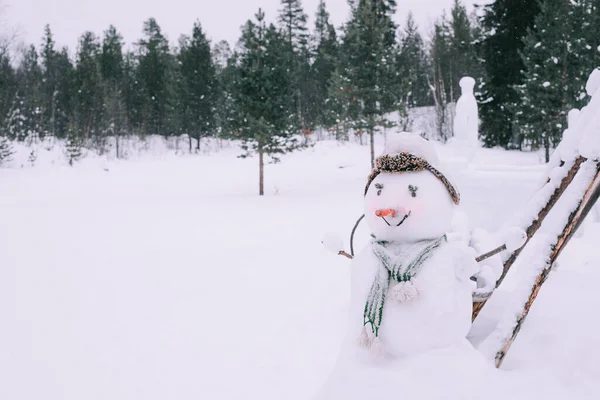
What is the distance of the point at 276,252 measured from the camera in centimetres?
711

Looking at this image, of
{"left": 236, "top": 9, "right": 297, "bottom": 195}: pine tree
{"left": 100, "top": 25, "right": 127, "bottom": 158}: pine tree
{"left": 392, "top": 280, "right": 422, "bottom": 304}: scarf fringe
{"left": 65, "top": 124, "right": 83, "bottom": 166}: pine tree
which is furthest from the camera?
{"left": 100, "top": 25, "right": 127, "bottom": 158}: pine tree

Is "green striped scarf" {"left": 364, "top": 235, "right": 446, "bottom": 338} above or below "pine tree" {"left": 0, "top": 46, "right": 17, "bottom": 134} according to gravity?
below

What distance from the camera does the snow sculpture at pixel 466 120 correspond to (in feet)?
28.6

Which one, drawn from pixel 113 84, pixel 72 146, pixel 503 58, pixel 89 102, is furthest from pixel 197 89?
pixel 503 58

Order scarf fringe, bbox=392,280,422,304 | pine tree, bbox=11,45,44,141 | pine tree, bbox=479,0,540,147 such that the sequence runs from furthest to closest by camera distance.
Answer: pine tree, bbox=11,45,44,141, pine tree, bbox=479,0,540,147, scarf fringe, bbox=392,280,422,304

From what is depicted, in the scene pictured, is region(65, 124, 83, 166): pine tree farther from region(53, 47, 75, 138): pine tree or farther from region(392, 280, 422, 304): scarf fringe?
region(392, 280, 422, 304): scarf fringe

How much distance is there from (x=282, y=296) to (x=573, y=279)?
10.1 feet

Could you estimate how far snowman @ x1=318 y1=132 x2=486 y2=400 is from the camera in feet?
5.87

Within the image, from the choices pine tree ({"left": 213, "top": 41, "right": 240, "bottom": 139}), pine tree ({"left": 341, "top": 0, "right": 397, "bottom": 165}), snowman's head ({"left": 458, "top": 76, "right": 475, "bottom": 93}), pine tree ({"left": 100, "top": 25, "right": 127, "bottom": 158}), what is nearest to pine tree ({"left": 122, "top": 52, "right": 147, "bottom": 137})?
pine tree ({"left": 100, "top": 25, "right": 127, "bottom": 158})

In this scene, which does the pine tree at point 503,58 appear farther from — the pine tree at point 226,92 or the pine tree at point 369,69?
the pine tree at point 226,92

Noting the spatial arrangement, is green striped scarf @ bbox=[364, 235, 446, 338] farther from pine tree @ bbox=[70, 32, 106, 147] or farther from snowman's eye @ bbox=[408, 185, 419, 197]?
pine tree @ bbox=[70, 32, 106, 147]

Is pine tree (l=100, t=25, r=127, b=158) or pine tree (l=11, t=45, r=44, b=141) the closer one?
pine tree (l=11, t=45, r=44, b=141)

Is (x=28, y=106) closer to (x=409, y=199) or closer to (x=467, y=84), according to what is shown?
(x=467, y=84)

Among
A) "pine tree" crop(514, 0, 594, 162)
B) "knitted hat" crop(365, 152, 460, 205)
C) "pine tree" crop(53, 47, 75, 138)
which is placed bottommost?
"knitted hat" crop(365, 152, 460, 205)
